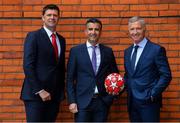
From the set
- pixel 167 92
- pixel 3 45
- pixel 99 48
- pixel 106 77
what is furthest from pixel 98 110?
pixel 3 45

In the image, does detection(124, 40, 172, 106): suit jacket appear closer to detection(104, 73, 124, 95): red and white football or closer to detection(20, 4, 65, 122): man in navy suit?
detection(104, 73, 124, 95): red and white football

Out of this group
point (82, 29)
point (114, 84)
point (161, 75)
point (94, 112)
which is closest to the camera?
point (161, 75)

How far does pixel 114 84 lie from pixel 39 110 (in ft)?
3.13

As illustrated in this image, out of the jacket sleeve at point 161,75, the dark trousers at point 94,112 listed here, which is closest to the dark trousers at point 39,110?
the dark trousers at point 94,112

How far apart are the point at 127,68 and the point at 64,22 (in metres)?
1.18

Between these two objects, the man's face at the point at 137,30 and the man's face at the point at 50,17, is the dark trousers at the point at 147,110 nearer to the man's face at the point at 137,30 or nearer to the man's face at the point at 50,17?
the man's face at the point at 137,30

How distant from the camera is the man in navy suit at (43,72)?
16.8 ft

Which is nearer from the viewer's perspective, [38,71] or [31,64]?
[31,64]

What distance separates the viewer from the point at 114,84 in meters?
5.17

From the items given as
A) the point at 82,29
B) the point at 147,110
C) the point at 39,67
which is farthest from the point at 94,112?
the point at 82,29

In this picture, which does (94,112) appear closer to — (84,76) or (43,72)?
(84,76)

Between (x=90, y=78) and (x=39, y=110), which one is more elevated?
(x=90, y=78)

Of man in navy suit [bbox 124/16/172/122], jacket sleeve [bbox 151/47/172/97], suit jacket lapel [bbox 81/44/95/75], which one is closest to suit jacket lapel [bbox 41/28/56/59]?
suit jacket lapel [bbox 81/44/95/75]

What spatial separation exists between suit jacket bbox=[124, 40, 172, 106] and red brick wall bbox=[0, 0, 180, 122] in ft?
2.51
